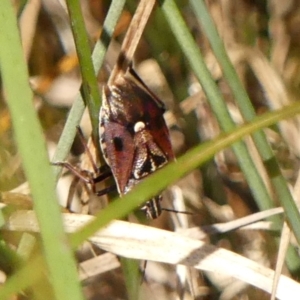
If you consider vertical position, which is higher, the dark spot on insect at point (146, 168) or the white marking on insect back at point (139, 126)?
the white marking on insect back at point (139, 126)

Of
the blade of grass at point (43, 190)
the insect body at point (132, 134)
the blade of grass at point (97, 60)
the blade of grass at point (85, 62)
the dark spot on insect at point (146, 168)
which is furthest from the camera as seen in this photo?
the dark spot on insect at point (146, 168)

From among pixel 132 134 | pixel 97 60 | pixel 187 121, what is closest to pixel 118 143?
pixel 132 134

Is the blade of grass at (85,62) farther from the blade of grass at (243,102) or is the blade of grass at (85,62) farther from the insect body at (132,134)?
the blade of grass at (243,102)

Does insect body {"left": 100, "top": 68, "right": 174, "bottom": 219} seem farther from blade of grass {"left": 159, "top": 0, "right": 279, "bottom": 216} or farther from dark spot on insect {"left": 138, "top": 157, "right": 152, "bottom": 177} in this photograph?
blade of grass {"left": 159, "top": 0, "right": 279, "bottom": 216}

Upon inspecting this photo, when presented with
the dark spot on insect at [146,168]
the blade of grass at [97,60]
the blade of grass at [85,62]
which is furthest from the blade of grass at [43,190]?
the dark spot on insect at [146,168]

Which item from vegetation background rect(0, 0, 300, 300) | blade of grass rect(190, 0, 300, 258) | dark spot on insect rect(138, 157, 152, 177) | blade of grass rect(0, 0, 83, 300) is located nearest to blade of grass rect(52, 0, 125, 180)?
vegetation background rect(0, 0, 300, 300)

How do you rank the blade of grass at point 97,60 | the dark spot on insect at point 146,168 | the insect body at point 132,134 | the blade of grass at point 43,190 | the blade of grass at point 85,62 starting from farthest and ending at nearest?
the dark spot on insect at point 146,168 < the insect body at point 132,134 < the blade of grass at point 97,60 < the blade of grass at point 85,62 < the blade of grass at point 43,190

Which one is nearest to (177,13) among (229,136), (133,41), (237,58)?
(133,41)

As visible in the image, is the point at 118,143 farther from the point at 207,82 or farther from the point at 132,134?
the point at 207,82
